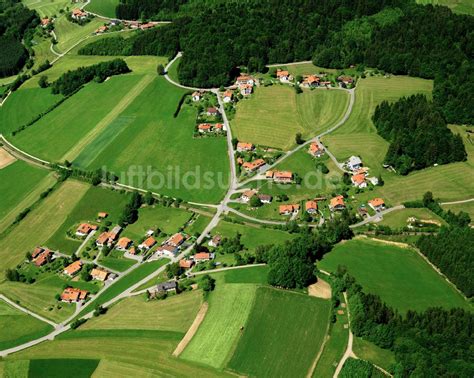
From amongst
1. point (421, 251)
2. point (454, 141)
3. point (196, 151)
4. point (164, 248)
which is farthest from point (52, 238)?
point (454, 141)

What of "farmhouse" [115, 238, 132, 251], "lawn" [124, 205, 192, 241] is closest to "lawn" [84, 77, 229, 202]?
"lawn" [124, 205, 192, 241]

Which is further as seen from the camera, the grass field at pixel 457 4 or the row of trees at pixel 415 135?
the grass field at pixel 457 4

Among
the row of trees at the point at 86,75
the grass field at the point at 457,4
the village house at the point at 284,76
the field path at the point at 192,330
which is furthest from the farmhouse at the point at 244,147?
the grass field at the point at 457,4

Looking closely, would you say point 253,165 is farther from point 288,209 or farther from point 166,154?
point 166,154

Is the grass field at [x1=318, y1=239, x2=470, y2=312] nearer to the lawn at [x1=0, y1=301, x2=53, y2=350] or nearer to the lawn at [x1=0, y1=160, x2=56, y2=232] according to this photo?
the lawn at [x1=0, y1=301, x2=53, y2=350]

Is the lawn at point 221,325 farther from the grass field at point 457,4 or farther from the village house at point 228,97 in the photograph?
the grass field at point 457,4

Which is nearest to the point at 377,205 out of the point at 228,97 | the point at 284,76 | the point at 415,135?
the point at 415,135

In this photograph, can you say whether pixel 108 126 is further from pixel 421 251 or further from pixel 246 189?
pixel 421 251
